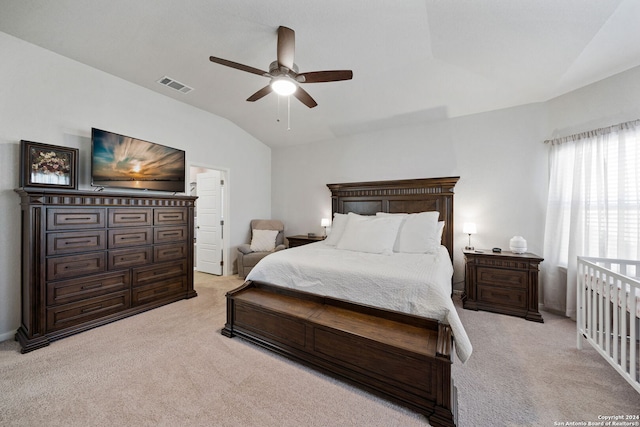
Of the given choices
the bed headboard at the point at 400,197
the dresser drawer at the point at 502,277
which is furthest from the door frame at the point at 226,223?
the dresser drawer at the point at 502,277

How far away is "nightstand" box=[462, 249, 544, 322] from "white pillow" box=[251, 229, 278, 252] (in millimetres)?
3359

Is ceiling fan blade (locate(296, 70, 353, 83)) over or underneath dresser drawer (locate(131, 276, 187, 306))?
over

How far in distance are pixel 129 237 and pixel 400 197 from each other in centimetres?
391

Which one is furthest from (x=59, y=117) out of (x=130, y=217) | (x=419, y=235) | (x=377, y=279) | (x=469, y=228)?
(x=469, y=228)

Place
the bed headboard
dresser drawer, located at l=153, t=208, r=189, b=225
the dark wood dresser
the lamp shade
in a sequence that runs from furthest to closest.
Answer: the bed headboard → the lamp shade → dresser drawer, located at l=153, t=208, r=189, b=225 → the dark wood dresser

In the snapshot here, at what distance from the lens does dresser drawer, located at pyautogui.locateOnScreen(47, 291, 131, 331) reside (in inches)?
95.5

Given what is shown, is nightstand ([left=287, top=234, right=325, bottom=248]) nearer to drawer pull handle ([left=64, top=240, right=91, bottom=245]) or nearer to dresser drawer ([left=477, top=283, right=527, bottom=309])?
dresser drawer ([left=477, top=283, right=527, bottom=309])

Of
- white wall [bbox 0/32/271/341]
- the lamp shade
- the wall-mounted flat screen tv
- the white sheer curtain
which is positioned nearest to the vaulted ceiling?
white wall [bbox 0/32/271/341]

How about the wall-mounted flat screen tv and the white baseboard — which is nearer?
the white baseboard

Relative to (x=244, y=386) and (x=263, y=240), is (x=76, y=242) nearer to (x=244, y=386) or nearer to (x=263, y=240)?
(x=244, y=386)

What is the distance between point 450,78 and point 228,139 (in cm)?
379

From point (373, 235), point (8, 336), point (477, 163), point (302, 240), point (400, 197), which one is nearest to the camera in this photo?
point (8, 336)

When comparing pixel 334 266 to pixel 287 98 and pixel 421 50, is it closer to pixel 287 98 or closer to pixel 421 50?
pixel 421 50

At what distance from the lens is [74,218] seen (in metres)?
2.55
